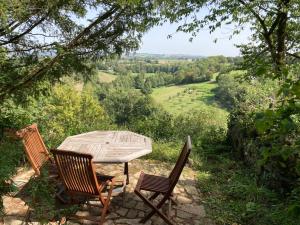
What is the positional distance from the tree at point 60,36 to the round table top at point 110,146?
1.06 m

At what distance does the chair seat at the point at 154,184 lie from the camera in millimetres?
3902

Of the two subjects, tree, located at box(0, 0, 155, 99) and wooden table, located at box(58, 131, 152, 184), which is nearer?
tree, located at box(0, 0, 155, 99)

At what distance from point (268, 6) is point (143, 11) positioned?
2978 mm

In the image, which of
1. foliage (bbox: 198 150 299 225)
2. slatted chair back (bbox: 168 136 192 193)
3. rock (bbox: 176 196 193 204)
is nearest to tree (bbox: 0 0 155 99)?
slatted chair back (bbox: 168 136 192 193)

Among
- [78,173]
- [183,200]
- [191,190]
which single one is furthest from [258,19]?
[78,173]

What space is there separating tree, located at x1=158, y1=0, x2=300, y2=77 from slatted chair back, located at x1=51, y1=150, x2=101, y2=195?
354 cm

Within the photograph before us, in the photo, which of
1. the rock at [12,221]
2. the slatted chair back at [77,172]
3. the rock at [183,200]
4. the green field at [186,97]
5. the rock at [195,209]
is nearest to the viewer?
the slatted chair back at [77,172]

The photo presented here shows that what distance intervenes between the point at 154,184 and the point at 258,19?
4.79 meters

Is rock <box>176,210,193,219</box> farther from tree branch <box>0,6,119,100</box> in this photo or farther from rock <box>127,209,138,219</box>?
tree branch <box>0,6,119,100</box>

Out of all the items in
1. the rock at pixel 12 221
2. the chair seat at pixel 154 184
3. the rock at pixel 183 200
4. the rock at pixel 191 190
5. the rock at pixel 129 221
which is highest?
the chair seat at pixel 154 184

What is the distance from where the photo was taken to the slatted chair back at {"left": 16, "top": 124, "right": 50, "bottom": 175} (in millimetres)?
4094

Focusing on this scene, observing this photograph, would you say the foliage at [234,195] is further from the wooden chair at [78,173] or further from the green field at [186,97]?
the green field at [186,97]

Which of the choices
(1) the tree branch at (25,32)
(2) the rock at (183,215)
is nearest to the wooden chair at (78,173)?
(2) the rock at (183,215)

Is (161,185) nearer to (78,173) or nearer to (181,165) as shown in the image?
(181,165)
